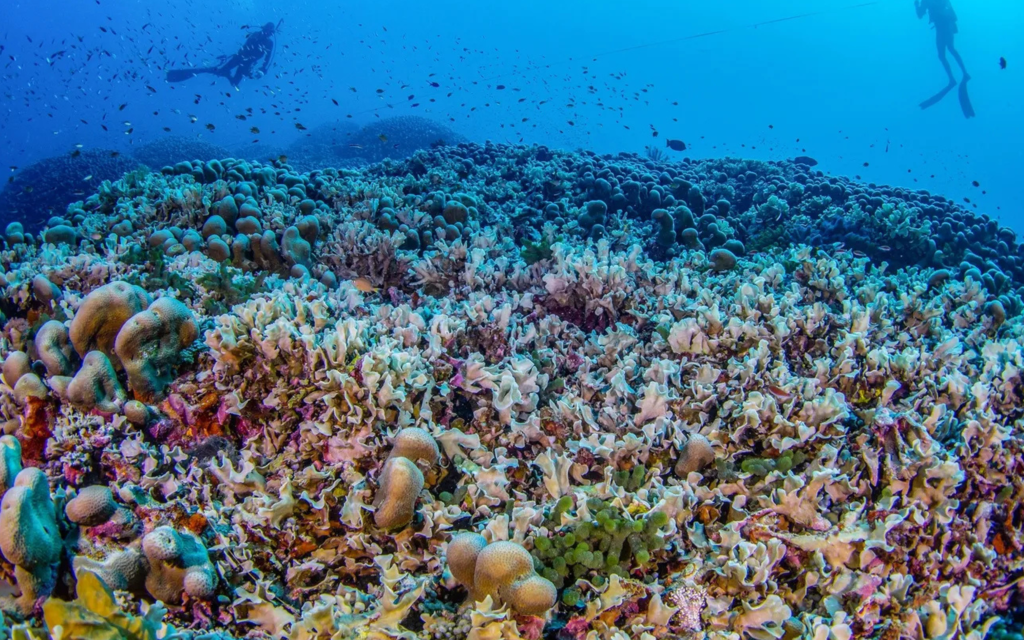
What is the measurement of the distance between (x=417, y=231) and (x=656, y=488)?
5.13m

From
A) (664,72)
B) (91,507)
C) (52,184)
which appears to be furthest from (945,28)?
(664,72)

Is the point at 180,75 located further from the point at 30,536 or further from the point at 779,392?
the point at 779,392

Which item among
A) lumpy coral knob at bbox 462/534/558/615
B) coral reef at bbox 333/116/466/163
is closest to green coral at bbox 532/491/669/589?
lumpy coral knob at bbox 462/534/558/615

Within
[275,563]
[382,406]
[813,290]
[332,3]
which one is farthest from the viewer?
[332,3]

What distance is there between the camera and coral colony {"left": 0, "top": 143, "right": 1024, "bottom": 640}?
210 centimetres

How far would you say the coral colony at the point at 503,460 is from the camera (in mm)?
2104

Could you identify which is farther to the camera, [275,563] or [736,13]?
[736,13]

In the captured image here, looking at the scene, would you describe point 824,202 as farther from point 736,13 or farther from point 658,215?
point 736,13

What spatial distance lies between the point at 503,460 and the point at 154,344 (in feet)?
7.98

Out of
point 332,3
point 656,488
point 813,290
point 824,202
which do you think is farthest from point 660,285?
point 332,3

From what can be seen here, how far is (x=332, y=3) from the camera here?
522 feet

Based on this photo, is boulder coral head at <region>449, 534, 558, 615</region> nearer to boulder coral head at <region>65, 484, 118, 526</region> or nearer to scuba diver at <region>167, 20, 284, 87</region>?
boulder coral head at <region>65, 484, 118, 526</region>

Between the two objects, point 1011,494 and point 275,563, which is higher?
point 1011,494

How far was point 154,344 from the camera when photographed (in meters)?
3.27
